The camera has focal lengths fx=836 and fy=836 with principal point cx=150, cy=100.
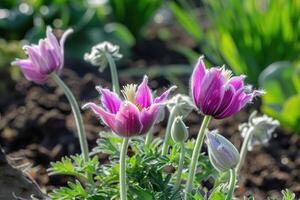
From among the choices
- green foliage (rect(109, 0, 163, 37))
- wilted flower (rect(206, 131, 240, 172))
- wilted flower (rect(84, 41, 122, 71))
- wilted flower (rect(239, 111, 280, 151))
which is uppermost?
green foliage (rect(109, 0, 163, 37))

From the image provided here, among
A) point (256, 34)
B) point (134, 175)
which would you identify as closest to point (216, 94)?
point (134, 175)

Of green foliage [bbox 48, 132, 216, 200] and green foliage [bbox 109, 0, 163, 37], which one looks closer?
green foliage [bbox 48, 132, 216, 200]

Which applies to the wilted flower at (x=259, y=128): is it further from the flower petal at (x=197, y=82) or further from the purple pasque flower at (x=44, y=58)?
the purple pasque flower at (x=44, y=58)

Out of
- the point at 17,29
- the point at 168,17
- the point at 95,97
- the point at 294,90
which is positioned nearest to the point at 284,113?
the point at 294,90

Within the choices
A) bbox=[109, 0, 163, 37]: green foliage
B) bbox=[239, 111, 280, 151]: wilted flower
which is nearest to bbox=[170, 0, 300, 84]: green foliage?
bbox=[109, 0, 163, 37]: green foliage

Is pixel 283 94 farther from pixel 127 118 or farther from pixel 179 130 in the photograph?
pixel 127 118

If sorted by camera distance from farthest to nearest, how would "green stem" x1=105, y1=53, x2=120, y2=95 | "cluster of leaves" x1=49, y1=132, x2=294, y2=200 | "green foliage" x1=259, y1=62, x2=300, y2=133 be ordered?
"green foliage" x1=259, y1=62, x2=300, y2=133 → "green stem" x1=105, y1=53, x2=120, y2=95 → "cluster of leaves" x1=49, y1=132, x2=294, y2=200

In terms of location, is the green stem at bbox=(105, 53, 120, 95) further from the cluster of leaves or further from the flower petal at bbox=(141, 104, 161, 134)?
the flower petal at bbox=(141, 104, 161, 134)
